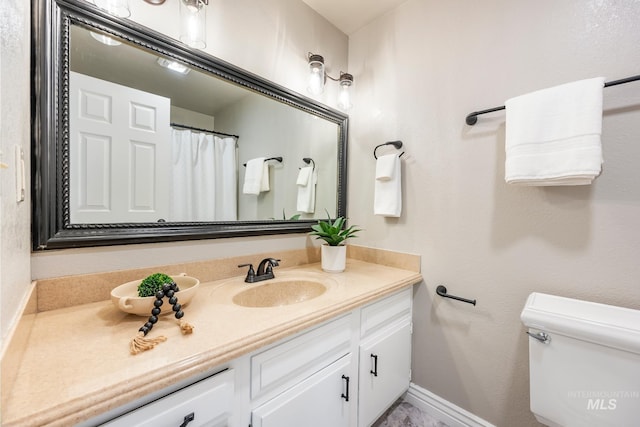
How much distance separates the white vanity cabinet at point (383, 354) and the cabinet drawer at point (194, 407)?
2.02 feet

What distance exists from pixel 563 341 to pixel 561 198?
1.79 ft

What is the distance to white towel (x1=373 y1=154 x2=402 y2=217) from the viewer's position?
1.49 m

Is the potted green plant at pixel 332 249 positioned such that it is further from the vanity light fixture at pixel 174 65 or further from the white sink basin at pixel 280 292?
the vanity light fixture at pixel 174 65

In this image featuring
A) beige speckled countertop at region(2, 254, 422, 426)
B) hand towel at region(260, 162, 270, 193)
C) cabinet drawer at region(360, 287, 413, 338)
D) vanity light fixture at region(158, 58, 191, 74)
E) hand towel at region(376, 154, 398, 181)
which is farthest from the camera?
hand towel at region(376, 154, 398, 181)

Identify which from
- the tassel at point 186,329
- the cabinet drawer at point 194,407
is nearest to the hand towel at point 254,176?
the tassel at point 186,329

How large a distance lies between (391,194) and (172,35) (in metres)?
1.27

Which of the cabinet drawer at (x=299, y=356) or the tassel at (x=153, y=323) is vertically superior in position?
the tassel at (x=153, y=323)

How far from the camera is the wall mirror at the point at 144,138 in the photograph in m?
0.82

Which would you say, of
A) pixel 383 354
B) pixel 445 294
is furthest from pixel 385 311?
pixel 445 294

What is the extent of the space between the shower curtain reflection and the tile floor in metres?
1.33

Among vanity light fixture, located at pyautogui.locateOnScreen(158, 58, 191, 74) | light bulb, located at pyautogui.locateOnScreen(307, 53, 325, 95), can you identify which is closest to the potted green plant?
light bulb, located at pyautogui.locateOnScreen(307, 53, 325, 95)

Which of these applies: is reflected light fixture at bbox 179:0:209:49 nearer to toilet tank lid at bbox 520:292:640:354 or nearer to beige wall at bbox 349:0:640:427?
beige wall at bbox 349:0:640:427

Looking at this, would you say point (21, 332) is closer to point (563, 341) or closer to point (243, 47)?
point (243, 47)

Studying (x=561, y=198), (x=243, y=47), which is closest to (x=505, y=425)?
(x=561, y=198)
